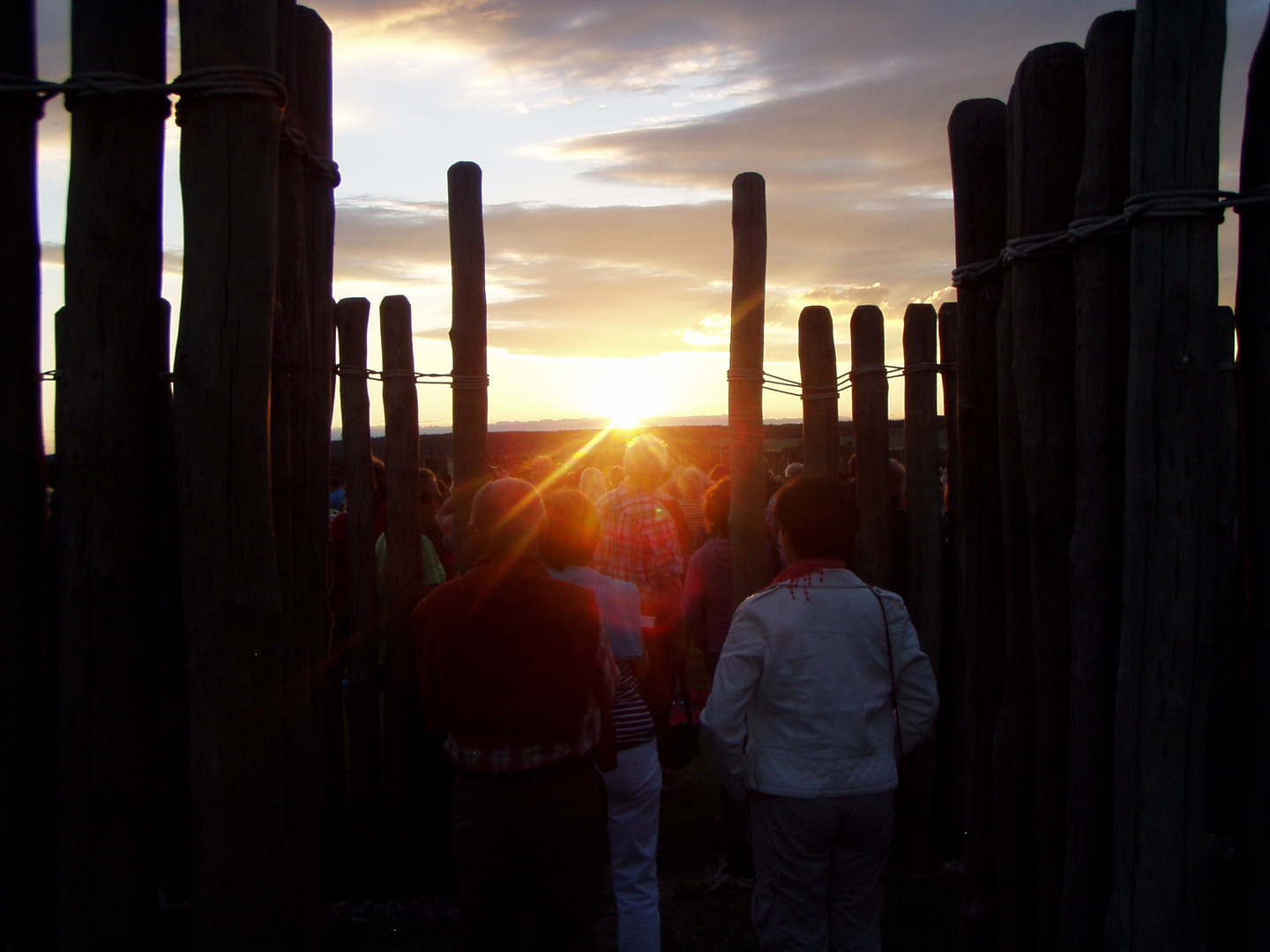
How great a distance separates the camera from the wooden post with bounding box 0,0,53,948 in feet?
8.87

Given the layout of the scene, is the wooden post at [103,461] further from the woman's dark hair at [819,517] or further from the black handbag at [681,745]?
the black handbag at [681,745]

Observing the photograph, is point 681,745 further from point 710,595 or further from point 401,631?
point 401,631

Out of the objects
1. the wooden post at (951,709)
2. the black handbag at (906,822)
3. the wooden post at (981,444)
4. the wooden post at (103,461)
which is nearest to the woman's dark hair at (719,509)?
the wooden post at (951,709)

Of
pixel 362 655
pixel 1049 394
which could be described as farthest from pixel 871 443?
pixel 362 655

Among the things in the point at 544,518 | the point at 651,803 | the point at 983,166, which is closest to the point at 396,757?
the point at 651,803

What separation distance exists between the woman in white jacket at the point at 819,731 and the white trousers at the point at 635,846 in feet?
2.64

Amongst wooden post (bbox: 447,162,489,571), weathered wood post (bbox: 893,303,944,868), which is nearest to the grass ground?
weathered wood post (bbox: 893,303,944,868)

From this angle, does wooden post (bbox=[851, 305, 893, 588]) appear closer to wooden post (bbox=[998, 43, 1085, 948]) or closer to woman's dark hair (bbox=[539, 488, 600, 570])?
woman's dark hair (bbox=[539, 488, 600, 570])

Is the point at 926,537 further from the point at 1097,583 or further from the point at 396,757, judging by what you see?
the point at 396,757

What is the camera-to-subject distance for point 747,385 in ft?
17.4

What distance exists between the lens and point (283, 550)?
9.50ft

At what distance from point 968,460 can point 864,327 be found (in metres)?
2.33

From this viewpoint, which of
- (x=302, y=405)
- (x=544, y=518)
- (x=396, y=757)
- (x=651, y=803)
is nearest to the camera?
(x=302, y=405)

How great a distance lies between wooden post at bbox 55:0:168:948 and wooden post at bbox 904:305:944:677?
4.31 metres
